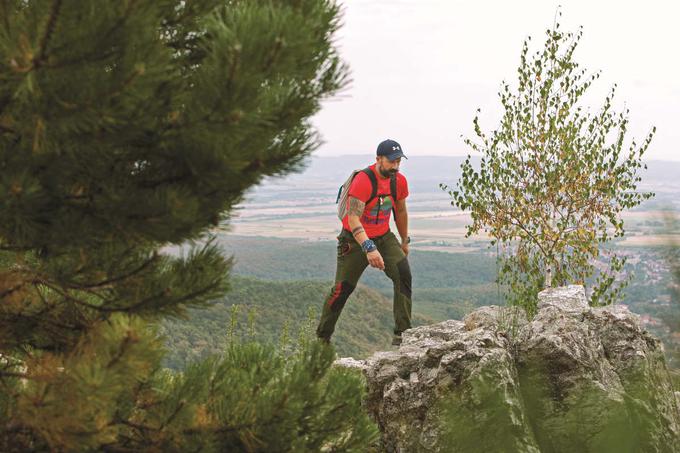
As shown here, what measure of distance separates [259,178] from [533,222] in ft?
30.7

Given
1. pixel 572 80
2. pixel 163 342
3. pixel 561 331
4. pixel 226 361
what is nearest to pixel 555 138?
pixel 572 80

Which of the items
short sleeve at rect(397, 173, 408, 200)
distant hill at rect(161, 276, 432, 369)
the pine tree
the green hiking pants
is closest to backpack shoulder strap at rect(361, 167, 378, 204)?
short sleeve at rect(397, 173, 408, 200)

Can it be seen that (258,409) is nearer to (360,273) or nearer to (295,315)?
(360,273)

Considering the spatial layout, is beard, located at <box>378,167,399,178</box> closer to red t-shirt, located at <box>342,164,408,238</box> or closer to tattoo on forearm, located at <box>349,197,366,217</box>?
red t-shirt, located at <box>342,164,408,238</box>

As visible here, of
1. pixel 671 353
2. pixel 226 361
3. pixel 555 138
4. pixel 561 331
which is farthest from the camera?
pixel 555 138

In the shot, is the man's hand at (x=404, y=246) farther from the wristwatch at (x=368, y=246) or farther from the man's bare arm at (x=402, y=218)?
the wristwatch at (x=368, y=246)

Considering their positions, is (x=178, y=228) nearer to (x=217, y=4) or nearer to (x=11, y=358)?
(x=217, y=4)

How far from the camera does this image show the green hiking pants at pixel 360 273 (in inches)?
343

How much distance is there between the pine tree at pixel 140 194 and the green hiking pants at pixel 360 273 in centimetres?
382

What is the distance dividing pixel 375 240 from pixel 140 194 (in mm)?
5134

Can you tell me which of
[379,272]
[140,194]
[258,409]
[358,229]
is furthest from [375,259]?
[379,272]

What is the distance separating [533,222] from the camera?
12695mm

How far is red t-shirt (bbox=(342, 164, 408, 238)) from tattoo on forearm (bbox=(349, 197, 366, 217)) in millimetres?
38

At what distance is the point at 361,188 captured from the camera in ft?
27.5
